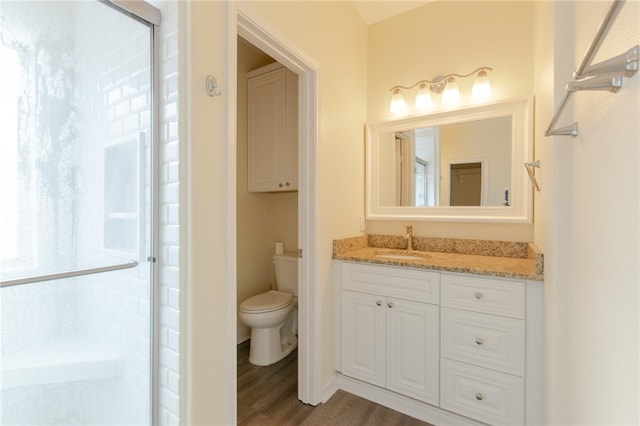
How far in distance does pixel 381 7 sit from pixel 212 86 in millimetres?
1812

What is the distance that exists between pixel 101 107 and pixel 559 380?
2027 millimetres

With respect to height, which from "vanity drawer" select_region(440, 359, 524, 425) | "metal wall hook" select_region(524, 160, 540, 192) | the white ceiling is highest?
the white ceiling

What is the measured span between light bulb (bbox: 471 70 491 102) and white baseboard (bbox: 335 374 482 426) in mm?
1987

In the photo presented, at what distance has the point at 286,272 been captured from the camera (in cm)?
262

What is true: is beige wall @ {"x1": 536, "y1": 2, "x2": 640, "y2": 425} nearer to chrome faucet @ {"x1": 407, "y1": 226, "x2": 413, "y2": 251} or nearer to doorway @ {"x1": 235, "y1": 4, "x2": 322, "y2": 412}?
chrome faucet @ {"x1": 407, "y1": 226, "x2": 413, "y2": 251}

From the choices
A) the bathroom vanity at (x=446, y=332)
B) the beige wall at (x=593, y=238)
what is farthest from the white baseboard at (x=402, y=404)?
the beige wall at (x=593, y=238)

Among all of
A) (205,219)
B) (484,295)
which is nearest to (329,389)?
(484,295)

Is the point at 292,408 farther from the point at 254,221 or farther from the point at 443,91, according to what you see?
the point at 443,91

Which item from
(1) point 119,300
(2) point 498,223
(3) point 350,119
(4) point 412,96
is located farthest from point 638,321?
(4) point 412,96

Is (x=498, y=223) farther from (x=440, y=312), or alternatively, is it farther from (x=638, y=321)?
(x=638, y=321)

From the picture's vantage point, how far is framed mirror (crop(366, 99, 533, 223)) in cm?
189

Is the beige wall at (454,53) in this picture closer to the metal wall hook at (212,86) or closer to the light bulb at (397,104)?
the light bulb at (397,104)

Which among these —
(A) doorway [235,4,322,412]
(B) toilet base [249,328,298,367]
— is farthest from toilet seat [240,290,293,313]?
(A) doorway [235,4,322,412]

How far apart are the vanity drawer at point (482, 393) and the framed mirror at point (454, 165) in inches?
37.7
